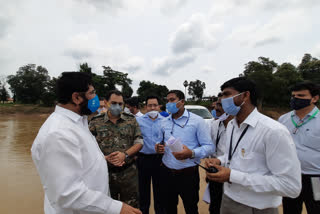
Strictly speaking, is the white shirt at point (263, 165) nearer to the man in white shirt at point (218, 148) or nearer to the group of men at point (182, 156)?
the group of men at point (182, 156)

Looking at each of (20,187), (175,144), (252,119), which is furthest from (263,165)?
(20,187)

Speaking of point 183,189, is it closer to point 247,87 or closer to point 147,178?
point 147,178

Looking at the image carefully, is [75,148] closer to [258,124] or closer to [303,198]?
[258,124]

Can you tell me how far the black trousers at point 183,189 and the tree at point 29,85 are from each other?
161ft

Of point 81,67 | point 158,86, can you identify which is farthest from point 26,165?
point 158,86

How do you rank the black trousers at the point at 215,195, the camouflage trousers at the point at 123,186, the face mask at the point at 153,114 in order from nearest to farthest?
1. the camouflage trousers at the point at 123,186
2. the black trousers at the point at 215,195
3. the face mask at the point at 153,114

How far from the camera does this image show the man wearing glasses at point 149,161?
9.99ft

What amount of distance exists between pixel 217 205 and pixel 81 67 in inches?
1553

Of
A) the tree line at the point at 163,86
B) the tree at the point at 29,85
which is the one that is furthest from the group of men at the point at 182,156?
the tree at the point at 29,85

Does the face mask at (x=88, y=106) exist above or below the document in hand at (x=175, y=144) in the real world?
above

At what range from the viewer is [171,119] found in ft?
9.32

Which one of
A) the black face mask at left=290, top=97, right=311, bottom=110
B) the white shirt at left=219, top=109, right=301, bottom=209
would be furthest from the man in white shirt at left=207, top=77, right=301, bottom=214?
the black face mask at left=290, top=97, right=311, bottom=110

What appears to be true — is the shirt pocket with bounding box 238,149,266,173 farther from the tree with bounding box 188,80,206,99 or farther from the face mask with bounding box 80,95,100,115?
the tree with bounding box 188,80,206,99

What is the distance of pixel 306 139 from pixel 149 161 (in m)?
2.35
